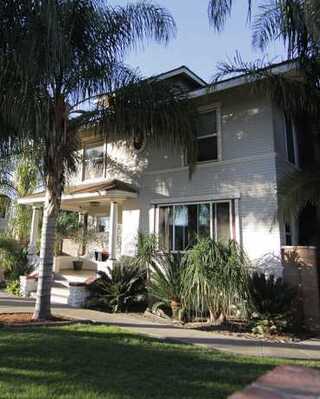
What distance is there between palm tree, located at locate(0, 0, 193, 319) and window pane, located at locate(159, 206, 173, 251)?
2901 mm

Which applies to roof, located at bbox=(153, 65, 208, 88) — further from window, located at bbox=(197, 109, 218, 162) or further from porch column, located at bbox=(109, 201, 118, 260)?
porch column, located at bbox=(109, 201, 118, 260)

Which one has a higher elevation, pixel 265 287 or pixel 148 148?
pixel 148 148

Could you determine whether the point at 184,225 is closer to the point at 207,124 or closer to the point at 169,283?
the point at 169,283

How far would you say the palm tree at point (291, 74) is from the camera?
27.9 feet

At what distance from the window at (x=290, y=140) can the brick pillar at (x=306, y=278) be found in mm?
3453

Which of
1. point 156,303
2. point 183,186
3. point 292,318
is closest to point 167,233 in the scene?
point 183,186

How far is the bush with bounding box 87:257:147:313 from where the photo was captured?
10.8 metres

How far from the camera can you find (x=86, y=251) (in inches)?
658

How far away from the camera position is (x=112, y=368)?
5.38m

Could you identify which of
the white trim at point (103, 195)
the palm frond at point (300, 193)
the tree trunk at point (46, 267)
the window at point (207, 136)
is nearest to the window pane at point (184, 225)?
the window at point (207, 136)

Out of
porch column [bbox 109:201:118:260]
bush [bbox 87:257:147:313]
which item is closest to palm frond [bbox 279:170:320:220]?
bush [bbox 87:257:147:313]

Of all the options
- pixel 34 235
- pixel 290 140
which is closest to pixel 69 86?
pixel 290 140

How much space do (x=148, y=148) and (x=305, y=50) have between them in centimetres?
624

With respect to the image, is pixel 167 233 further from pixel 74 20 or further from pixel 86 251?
pixel 74 20
